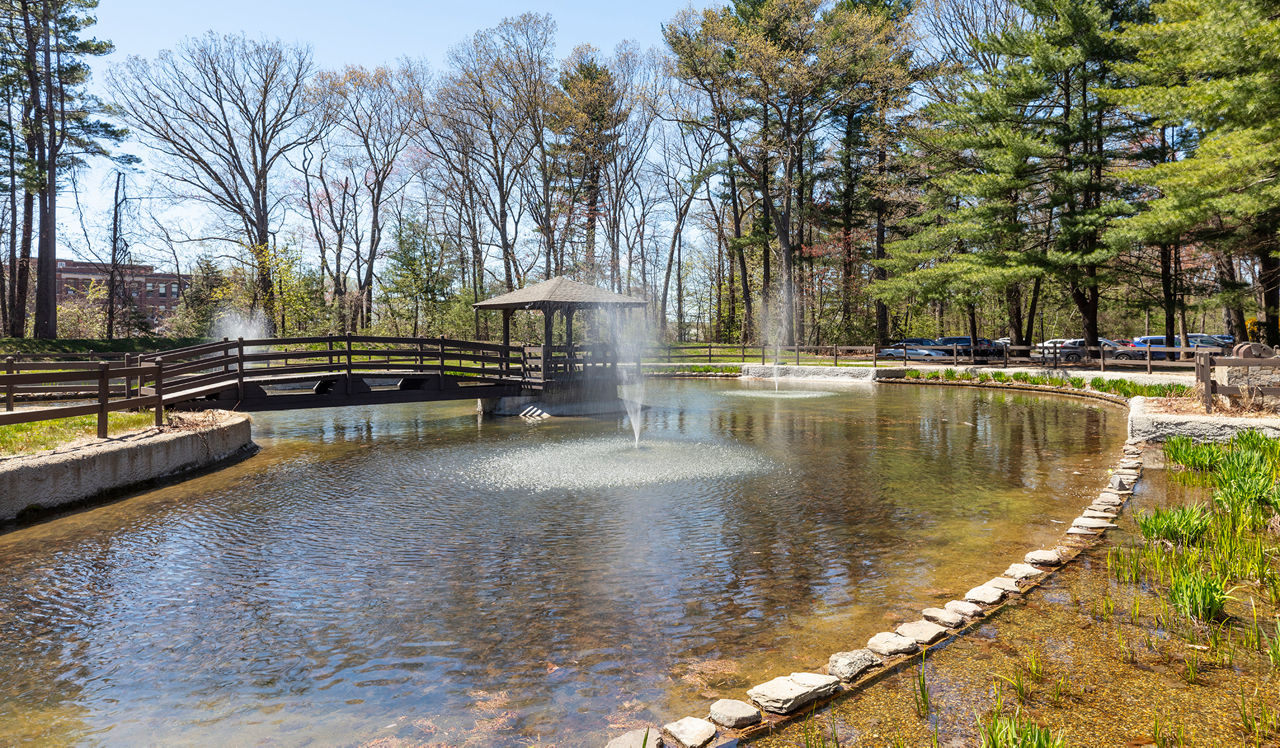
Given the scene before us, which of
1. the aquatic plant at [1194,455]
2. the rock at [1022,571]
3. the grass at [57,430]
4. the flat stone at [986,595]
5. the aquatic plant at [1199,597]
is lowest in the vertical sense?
the flat stone at [986,595]

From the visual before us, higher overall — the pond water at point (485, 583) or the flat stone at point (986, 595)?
the flat stone at point (986, 595)

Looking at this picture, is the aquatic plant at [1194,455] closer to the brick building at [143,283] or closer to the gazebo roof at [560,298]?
the gazebo roof at [560,298]

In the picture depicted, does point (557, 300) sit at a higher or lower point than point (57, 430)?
higher

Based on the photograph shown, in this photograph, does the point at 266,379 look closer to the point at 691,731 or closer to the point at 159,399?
the point at 159,399

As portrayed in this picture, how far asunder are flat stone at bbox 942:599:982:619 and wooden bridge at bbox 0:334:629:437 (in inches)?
377

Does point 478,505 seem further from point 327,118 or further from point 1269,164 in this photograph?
point 327,118

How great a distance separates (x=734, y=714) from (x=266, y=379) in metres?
13.9

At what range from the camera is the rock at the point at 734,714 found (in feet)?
10.1

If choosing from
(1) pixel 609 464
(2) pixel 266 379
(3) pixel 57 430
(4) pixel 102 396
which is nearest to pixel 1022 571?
(1) pixel 609 464

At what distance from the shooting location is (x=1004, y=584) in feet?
15.5

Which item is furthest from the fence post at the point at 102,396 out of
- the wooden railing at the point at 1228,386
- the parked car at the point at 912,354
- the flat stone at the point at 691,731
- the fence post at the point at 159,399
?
the parked car at the point at 912,354

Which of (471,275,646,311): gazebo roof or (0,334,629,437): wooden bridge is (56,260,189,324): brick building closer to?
(0,334,629,437): wooden bridge

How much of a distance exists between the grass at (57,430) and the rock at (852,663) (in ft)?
30.9

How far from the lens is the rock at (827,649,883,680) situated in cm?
351
